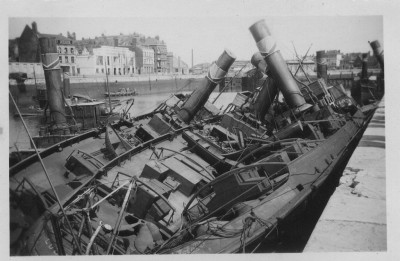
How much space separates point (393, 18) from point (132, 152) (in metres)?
5.11

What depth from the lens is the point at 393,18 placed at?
14.9 feet

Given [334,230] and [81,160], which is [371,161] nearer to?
[334,230]

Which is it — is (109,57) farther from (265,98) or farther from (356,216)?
(356,216)

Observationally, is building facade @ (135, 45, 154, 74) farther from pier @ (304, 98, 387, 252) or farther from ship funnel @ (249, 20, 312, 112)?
pier @ (304, 98, 387, 252)

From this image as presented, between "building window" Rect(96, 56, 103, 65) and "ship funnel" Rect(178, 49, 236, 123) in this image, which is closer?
"ship funnel" Rect(178, 49, 236, 123)

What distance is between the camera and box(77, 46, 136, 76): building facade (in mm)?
33453

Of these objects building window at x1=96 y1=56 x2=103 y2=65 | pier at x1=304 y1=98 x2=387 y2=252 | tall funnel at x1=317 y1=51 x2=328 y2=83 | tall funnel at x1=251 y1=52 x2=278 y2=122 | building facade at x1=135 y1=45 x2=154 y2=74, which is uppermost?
building facade at x1=135 y1=45 x2=154 y2=74

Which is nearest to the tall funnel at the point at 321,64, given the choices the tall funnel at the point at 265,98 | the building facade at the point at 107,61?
the tall funnel at the point at 265,98

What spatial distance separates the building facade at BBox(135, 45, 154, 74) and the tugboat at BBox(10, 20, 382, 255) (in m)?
36.6

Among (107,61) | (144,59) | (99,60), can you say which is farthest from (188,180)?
(144,59)

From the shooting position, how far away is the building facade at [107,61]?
3345 centimetres

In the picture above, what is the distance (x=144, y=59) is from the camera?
45.1 metres

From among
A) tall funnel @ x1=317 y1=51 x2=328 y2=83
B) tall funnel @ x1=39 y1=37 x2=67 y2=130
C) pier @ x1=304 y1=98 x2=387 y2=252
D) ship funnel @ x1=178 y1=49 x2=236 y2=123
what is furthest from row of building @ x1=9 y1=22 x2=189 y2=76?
pier @ x1=304 y1=98 x2=387 y2=252

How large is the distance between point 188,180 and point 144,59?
139ft
